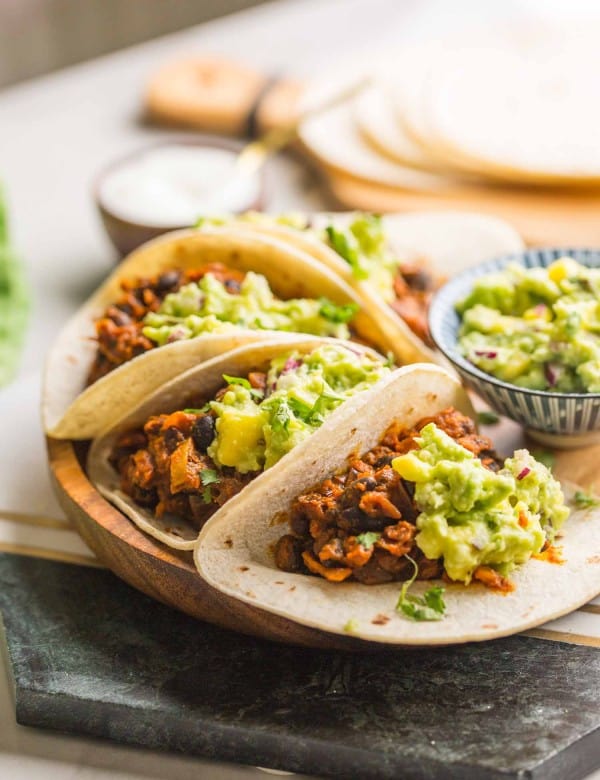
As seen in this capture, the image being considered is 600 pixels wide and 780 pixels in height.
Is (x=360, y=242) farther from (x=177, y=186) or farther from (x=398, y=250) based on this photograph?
(x=177, y=186)

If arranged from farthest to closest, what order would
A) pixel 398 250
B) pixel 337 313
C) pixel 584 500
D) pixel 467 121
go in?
1. pixel 467 121
2. pixel 398 250
3. pixel 337 313
4. pixel 584 500

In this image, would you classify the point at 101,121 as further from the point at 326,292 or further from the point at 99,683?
the point at 99,683

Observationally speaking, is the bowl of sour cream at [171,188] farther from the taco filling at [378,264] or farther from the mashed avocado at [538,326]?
the mashed avocado at [538,326]

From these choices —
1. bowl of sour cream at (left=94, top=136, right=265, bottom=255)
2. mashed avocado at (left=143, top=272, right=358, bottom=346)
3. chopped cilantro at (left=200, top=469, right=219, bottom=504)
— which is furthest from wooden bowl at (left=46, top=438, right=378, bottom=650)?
bowl of sour cream at (left=94, top=136, right=265, bottom=255)

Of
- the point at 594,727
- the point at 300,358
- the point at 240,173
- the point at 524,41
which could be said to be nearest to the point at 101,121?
the point at 240,173

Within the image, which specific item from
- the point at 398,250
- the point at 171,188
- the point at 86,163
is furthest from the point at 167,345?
the point at 86,163

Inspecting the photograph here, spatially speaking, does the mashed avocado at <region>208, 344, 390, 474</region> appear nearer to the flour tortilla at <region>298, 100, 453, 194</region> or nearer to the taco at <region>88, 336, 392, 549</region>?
the taco at <region>88, 336, 392, 549</region>
